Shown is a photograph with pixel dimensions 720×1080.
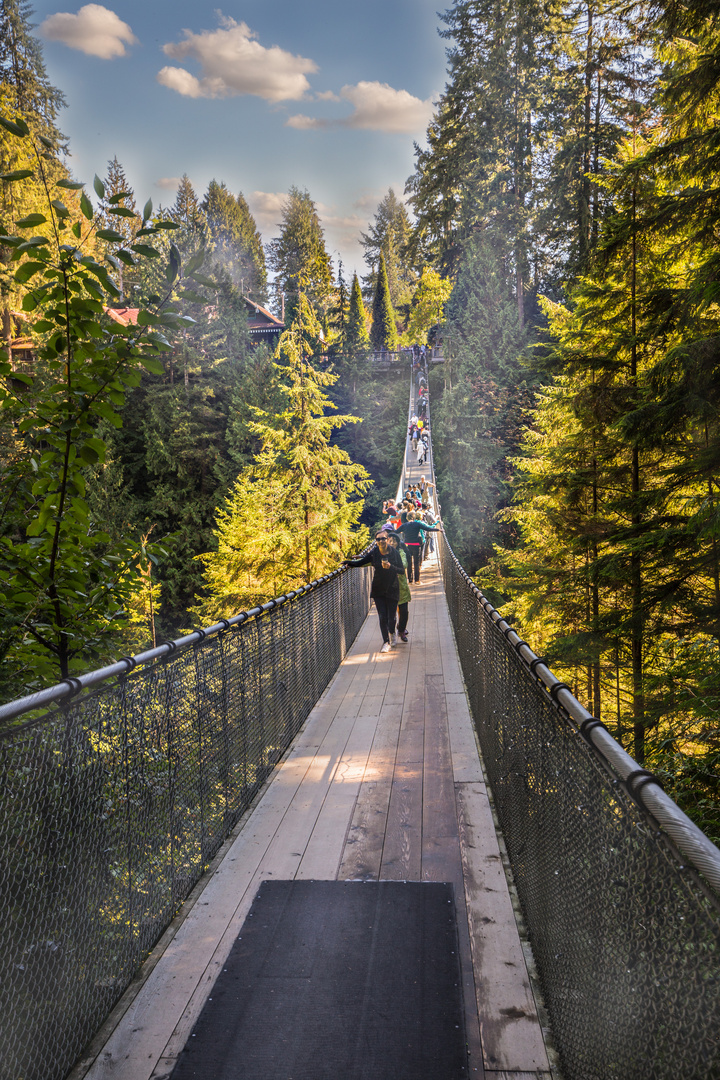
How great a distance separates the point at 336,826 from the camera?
3377 millimetres

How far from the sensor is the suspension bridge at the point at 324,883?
1.30 m

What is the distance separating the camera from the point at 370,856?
121 inches

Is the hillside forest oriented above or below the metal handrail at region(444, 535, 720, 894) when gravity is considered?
above

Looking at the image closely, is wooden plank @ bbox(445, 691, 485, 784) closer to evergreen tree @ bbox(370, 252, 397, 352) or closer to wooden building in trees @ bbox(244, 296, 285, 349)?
wooden building in trees @ bbox(244, 296, 285, 349)

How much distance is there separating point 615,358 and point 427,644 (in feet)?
13.3

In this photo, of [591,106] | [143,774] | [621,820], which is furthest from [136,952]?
[591,106]

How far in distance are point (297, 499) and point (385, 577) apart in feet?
37.8

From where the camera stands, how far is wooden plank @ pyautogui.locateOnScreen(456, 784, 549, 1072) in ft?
6.34

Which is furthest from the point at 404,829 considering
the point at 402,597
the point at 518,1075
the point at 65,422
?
the point at 402,597

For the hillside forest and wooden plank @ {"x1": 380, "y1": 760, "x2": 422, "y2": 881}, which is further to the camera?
wooden plank @ {"x1": 380, "y1": 760, "x2": 422, "y2": 881}

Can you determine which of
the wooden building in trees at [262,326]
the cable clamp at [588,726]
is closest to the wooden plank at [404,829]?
the cable clamp at [588,726]

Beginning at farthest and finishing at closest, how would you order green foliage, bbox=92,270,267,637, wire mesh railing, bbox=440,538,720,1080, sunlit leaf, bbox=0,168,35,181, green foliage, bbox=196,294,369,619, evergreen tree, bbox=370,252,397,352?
evergreen tree, bbox=370,252,397,352 → green foliage, bbox=92,270,267,637 → green foliage, bbox=196,294,369,619 → sunlit leaf, bbox=0,168,35,181 → wire mesh railing, bbox=440,538,720,1080

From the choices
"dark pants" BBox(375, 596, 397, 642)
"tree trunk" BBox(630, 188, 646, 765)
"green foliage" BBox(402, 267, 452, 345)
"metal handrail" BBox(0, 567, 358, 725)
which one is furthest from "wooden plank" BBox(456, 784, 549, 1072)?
"green foliage" BBox(402, 267, 452, 345)

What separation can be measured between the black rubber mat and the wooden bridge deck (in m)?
0.07
